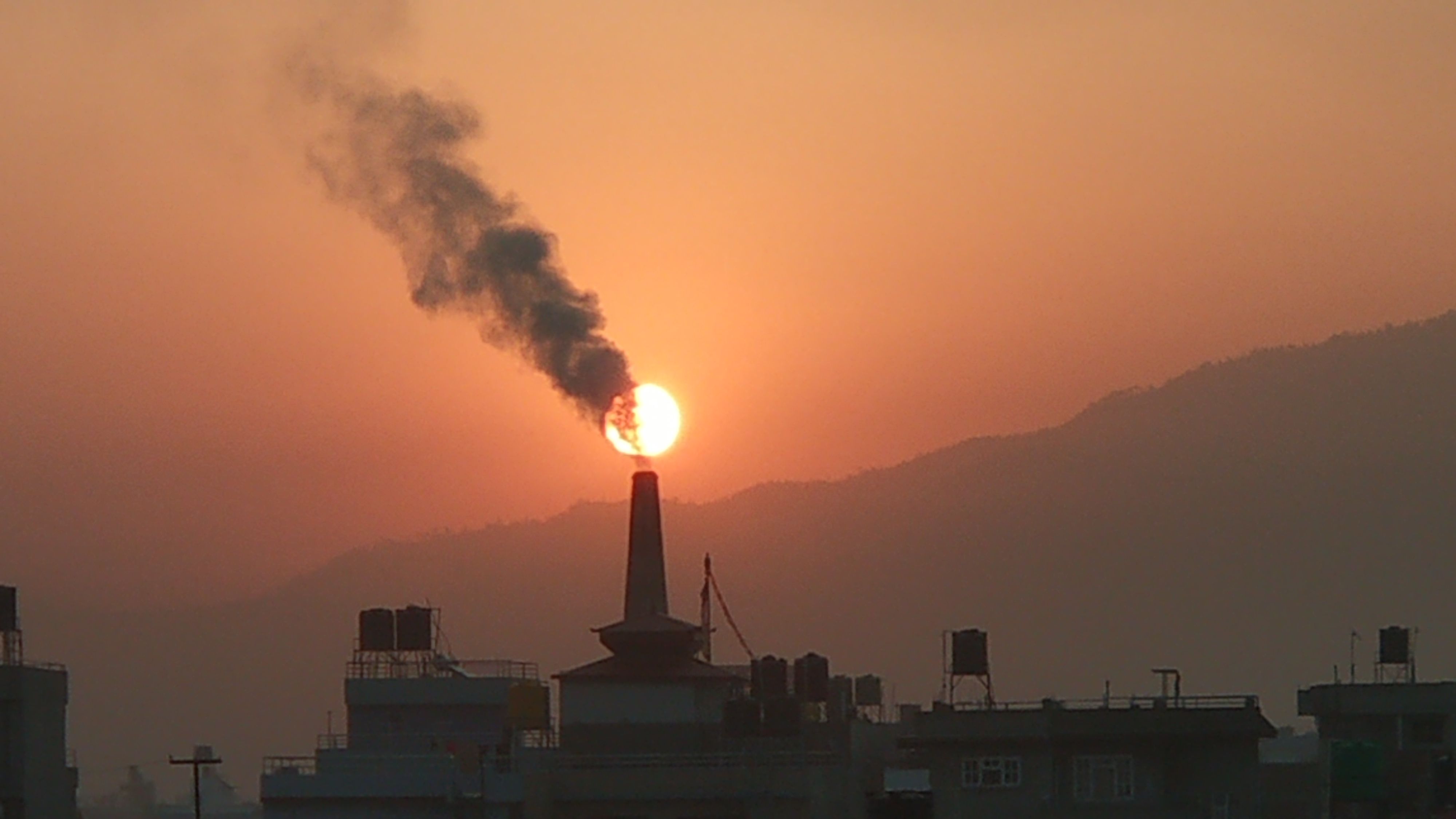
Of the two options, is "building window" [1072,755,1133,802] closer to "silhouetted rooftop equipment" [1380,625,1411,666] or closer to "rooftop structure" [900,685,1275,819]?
"rooftop structure" [900,685,1275,819]

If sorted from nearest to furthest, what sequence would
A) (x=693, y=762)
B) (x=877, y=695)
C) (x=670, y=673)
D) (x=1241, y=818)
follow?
(x=1241, y=818), (x=693, y=762), (x=670, y=673), (x=877, y=695)

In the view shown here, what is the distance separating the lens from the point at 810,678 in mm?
125938

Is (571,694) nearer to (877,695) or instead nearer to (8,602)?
(8,602)

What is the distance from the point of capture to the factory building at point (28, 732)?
408 ft

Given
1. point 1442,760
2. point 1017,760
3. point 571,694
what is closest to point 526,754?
point 571,694

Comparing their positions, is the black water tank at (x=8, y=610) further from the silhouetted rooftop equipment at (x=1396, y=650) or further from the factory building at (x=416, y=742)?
the silhouetted rooftop equipment at (x=1396, y=650)

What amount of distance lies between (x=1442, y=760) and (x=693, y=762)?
1429 inches

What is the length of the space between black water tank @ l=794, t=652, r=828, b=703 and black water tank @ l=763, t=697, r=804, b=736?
9547 mm

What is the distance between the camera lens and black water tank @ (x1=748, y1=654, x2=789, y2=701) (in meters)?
122

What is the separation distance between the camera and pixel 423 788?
434 feet

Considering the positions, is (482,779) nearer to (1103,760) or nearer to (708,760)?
(708,760)

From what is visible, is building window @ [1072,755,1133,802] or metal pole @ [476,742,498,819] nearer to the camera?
building window @ [1072,755,1133,802]

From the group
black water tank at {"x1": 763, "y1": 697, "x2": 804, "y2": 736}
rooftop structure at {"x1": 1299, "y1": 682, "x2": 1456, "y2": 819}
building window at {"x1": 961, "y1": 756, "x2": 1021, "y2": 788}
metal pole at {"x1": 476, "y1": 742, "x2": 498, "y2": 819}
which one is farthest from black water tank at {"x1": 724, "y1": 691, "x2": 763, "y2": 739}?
rooftop structure at {"x1": 1299, "y1": 682, "x2": 1456, "y2": 819}

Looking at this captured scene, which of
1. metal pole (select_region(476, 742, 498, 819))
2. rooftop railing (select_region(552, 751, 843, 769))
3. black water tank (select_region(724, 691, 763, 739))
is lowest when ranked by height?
metal pole (select_region(476, 742, 498, 819))
